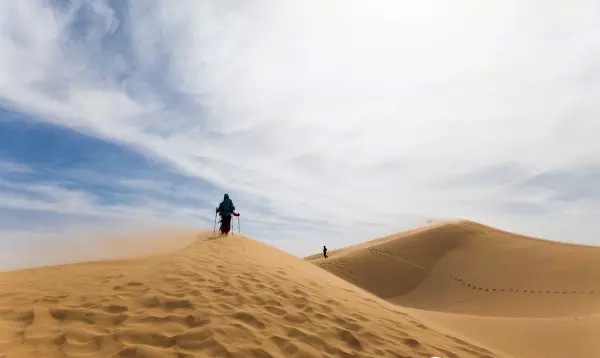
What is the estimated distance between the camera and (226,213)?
1391 cm

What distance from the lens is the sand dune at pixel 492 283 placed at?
943 cm

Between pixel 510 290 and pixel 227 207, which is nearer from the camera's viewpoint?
pixel 227 207

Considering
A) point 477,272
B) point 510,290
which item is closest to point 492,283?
point 510,290

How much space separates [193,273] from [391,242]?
22.0 m

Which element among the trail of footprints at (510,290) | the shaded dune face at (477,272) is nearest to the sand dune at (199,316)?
the shaded dune face at (477,272)

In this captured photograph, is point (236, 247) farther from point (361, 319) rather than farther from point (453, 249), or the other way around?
point (453, 249)

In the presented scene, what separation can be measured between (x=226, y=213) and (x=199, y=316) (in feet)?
25.8

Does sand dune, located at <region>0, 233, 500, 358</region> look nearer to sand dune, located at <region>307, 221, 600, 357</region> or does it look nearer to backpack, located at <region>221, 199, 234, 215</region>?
sand dune, located at <region>307, 221, 600, 357</region>

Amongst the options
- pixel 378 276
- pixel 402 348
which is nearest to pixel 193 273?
pixel 402 348

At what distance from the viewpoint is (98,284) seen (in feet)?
25.8

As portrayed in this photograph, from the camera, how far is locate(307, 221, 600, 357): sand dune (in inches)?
371

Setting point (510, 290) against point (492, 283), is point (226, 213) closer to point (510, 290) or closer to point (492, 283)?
point (510, 290)

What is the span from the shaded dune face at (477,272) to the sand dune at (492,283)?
0.14 ft

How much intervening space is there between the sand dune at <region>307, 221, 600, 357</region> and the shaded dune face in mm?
43
